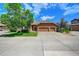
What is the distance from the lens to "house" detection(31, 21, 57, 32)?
14.5ft

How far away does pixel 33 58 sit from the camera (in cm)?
421

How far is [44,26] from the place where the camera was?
4426 mm

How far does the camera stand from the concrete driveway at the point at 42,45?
4.27 metres

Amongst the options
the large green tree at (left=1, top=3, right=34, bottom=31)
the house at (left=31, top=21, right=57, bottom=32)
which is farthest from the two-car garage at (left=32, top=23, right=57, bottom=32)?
the large green tree at (left=1, top=3, right=34, bottom=31)

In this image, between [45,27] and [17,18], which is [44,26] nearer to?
[45,27]

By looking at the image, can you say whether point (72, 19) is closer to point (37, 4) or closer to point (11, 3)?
point (37, 4)

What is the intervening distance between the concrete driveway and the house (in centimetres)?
7

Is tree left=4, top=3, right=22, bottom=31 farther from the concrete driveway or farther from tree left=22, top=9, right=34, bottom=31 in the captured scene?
the concrete driveway

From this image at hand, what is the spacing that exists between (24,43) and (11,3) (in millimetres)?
709

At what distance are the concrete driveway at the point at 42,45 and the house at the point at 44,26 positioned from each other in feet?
0.24

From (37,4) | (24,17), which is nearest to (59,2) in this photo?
(37,4)

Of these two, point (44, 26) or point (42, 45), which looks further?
point (44, 26)

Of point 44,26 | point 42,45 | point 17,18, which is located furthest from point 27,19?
point 42,45

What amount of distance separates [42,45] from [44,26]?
340 mm
